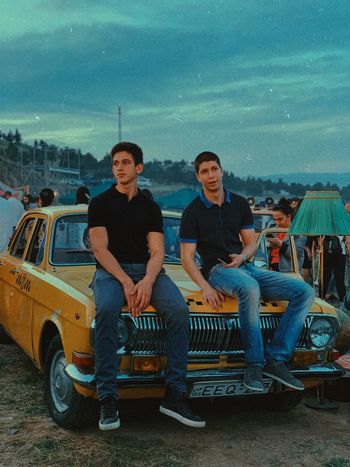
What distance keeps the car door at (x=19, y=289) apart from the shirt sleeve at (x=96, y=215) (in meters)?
1.13

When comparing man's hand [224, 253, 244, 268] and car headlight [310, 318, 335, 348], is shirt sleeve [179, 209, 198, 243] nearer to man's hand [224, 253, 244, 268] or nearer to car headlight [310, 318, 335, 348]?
man's hand [224, 253, 244, 268]

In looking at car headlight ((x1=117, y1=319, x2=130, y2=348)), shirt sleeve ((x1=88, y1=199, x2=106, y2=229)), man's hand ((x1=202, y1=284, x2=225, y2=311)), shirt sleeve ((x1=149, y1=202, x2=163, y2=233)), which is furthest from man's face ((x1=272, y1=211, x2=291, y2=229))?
car headlight ((x1=117, y1=319, x2=130, y2=348))

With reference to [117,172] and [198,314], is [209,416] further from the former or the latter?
[117,172]

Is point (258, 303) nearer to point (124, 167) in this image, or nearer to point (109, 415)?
point (109, 415)

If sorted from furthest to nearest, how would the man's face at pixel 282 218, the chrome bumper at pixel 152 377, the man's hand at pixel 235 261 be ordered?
1. the man's face at pixel 282 218
2. the man's hand at pixel 235 261
3. the chrome bumper at pixel 152 377

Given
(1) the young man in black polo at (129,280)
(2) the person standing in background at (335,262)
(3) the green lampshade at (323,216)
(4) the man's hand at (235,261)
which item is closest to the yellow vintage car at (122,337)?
(1) the young man in black polo at (129,280)

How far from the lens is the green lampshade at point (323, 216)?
19.2 feet

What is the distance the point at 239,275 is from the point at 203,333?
0.54 metres

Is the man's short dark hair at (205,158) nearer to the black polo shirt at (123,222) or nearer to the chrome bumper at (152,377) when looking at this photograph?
the black polo shirt at (123,222)

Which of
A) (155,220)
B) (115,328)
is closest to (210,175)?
(155,220)

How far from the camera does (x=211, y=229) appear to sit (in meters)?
5.12

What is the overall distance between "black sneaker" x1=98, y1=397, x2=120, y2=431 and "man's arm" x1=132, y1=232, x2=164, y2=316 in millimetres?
617

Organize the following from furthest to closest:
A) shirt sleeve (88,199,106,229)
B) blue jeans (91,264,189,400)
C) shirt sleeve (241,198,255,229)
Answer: shirt sleeve (241,198,255,229)
shirt sleeve (88,199,106,229)
blue jeans (91,264,189,400)

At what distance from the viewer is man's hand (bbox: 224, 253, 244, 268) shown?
498 cm
